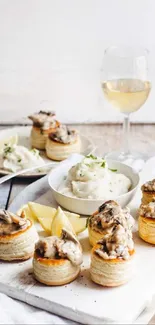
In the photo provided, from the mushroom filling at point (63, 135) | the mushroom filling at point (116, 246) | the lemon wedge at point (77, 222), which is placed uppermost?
the mushroom filling at point (63, 135)

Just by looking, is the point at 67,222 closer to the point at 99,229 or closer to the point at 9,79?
the point at 99,229

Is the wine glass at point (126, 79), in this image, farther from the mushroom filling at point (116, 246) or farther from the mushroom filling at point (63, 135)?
the mushroom filling at point (116, 246)

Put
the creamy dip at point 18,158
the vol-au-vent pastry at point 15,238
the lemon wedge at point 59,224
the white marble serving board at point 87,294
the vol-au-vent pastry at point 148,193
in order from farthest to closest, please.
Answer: the creamy dip at point 18,158
the vol-au-vent pastry at point 148,193
the lemon wedge at point 59,224
the vol-au-vent pastry at point 15,238
the white marble serving board at point 87,294

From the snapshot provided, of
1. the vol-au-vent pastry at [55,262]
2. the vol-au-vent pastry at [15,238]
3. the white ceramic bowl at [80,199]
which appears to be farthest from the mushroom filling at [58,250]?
the white ceramic bowl at [80,199]

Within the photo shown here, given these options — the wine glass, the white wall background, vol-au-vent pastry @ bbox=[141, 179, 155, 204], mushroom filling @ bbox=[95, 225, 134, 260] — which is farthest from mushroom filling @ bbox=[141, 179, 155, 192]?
the white wall background

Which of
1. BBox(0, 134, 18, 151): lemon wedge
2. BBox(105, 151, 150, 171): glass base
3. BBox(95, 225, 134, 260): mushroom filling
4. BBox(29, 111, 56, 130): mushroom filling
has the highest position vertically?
BBox(29, 111, 56, 130): mushroom filling

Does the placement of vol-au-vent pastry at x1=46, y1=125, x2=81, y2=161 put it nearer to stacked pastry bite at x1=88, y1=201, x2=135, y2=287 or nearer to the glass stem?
the glass stem

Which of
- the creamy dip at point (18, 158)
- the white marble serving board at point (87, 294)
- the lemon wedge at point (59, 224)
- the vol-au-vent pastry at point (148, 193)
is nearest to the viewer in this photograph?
the white marble serving board at point (87, 294)

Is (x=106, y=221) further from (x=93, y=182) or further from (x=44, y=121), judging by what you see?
(x=44, y=121)
